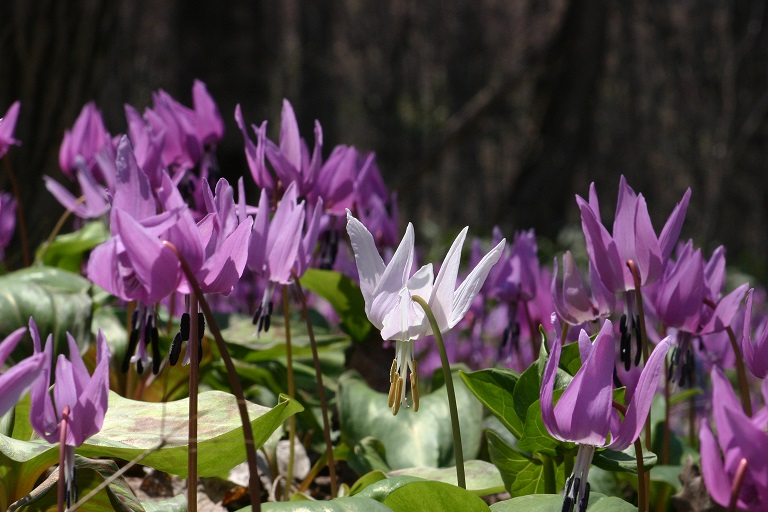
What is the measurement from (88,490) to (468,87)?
19.2 meters

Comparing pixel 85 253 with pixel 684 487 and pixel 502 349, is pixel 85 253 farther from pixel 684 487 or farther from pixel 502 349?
pixel 684 487

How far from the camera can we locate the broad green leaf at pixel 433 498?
108 centimetres

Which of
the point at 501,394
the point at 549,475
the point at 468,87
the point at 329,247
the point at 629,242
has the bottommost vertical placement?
the point at 549,475

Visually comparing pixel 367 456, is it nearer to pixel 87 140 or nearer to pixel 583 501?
pixel 583 501

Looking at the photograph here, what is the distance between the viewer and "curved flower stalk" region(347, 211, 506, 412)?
115cm

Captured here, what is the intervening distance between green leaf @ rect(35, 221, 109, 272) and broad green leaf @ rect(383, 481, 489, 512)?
4.41 feet

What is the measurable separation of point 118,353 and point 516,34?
1917cm

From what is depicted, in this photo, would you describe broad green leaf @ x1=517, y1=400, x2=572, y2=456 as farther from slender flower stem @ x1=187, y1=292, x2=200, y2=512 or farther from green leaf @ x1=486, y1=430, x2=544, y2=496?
slender flower stem @ x1=187, y1=292, x2=200, y2=512

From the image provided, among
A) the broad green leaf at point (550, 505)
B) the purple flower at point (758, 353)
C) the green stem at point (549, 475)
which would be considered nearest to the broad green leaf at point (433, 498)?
the broad green leaf at point (550, 505)

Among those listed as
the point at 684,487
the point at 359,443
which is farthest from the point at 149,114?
the point at 684,487

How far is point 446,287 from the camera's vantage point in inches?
45.5

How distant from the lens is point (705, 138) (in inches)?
687

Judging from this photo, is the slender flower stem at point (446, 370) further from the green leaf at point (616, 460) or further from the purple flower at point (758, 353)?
the purple flower at point (758, 353)

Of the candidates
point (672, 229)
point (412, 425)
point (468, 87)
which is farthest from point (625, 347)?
point (468, 87)
